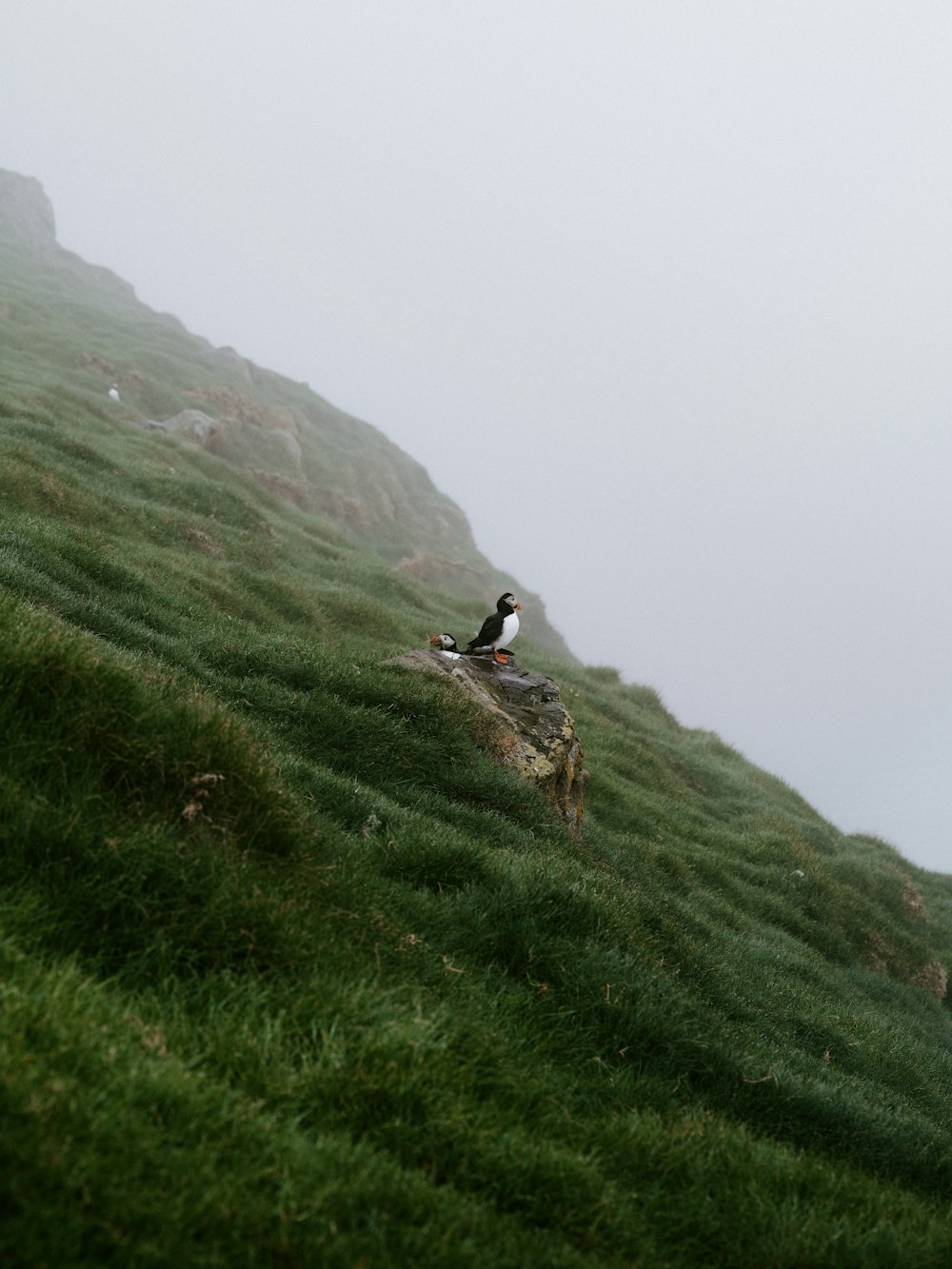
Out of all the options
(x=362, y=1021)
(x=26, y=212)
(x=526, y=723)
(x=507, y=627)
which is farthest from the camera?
(x=26, y=212)

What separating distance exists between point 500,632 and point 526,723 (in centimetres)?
264

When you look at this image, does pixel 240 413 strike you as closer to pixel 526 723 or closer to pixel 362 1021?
pixel 526 723

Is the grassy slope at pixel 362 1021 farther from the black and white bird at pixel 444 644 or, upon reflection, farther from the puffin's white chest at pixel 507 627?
the puffin's white chest at pixel 507 627

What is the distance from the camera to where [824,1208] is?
483cm

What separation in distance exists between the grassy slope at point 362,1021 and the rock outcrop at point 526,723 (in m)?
0.78

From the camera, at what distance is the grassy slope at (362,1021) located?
3387mm

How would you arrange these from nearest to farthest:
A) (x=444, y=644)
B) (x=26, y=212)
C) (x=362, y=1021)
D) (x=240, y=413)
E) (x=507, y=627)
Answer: (x=362, y=1021), (x=444, y=644), (x=507, y=627), (x=240, y=413), (x=26, y=212)

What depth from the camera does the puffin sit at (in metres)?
15.0

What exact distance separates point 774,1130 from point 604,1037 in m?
1.43

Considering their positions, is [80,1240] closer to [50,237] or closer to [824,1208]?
[824,1208]

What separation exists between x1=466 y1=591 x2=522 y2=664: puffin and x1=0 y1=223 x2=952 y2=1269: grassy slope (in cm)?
351

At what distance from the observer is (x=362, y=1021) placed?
472 centimetres

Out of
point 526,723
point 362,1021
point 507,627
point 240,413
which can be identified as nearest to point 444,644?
point 507,627

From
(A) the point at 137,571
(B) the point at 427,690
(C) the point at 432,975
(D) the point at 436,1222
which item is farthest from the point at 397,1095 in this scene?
(A) the point at 137,571
